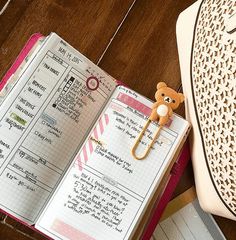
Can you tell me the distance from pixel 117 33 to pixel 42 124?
0.26 meters

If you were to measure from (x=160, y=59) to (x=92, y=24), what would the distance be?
0.48ft

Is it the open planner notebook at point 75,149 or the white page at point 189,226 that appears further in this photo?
the white page at point 189,226

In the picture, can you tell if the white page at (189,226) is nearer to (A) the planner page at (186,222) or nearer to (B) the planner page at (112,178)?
(A) the planner page at (186,222)

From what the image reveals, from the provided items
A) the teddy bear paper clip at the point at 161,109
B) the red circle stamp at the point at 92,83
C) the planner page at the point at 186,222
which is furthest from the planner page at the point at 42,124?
the planner page at the point at 186,222

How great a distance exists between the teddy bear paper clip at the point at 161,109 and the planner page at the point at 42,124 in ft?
0.33

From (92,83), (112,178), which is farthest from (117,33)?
(112,178)

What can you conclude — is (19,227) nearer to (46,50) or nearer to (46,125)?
(46,125)

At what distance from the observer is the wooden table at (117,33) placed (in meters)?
0.78

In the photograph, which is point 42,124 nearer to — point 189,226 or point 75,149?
point 75,149

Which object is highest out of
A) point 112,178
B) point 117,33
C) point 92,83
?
point 117,33

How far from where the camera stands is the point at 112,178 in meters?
0.69

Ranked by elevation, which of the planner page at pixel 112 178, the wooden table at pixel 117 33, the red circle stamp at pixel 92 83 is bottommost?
the planner page at pixel 112 178

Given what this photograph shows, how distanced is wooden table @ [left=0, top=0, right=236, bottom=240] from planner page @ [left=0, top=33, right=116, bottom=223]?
0.12m

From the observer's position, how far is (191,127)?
737mm
